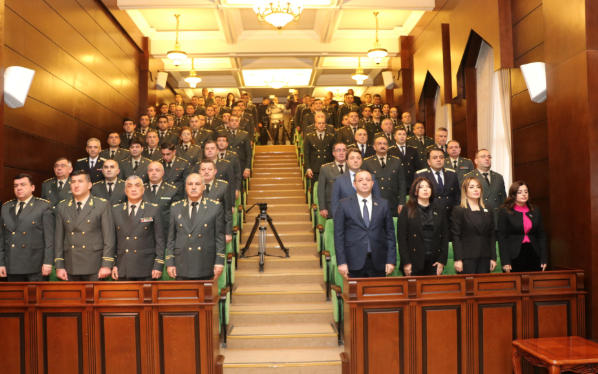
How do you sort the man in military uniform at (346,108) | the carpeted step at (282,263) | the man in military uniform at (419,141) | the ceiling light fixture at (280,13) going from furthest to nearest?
the man in military uniform at (346,108), the man in military uniform at (419,141), the ceiling light fixture at (280,13), the carpeted step at (282,263)

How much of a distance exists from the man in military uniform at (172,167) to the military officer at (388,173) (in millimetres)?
1860

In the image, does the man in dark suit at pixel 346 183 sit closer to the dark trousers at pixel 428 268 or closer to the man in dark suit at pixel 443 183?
the man in dark suit at pixel 443 183

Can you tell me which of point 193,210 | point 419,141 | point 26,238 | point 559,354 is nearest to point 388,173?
point 419,141

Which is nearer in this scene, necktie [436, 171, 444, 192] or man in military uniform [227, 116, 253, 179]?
necktie [436, 171, 444, 192]

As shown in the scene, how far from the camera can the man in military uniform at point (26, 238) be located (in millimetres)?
3631

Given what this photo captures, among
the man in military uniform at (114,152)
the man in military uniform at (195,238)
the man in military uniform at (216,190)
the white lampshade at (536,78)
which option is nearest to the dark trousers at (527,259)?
the white lampshade at (536,78)

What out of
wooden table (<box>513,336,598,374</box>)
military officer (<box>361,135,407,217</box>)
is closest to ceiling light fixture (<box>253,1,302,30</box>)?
military officer (<box>361,135,407,217</box>)

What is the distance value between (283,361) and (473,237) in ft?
5.37

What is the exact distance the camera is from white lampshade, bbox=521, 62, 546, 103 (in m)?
4.18

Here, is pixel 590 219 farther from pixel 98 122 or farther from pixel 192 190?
pixel 98 122

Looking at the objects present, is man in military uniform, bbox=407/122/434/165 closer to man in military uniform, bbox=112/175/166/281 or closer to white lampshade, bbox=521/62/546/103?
white lampshade, bbox=521/62/546/103

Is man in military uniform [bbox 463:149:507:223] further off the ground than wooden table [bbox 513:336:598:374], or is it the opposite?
man in military uniform [bbox 463:149:507:223]

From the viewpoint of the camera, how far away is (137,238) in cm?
367

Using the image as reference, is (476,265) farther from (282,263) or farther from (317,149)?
(317,149)
